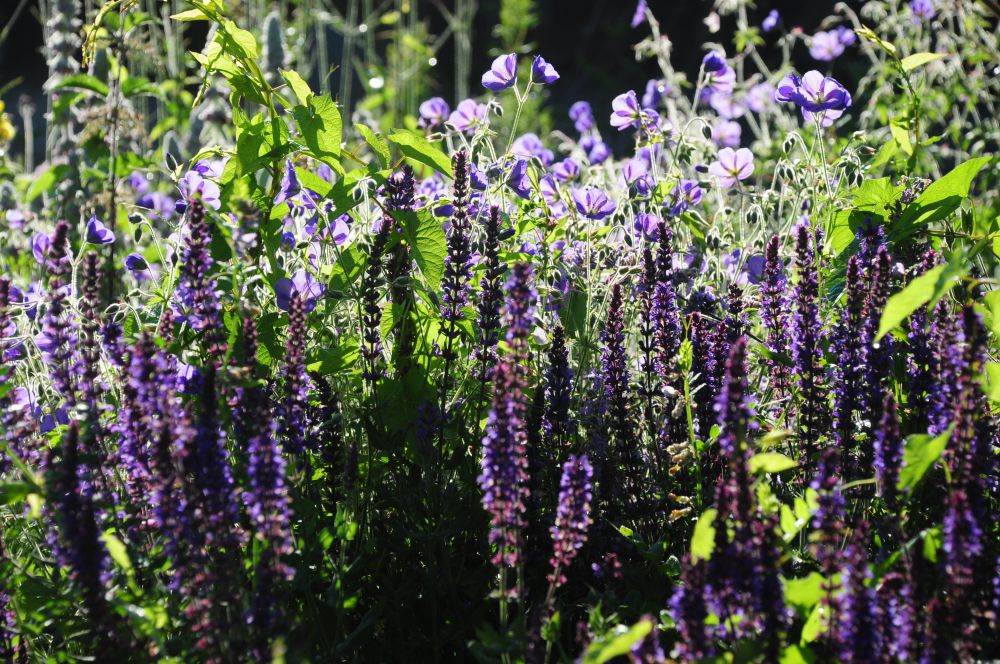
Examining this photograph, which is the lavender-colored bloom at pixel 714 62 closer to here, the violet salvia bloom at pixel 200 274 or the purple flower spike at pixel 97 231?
the purple flower spike at pixel 97 231

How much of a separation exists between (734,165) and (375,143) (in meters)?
1.26

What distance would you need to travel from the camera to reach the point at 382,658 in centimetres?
190

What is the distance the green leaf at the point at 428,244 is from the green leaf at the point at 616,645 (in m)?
1.00

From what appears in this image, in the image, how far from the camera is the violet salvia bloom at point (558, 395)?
197 centimetres

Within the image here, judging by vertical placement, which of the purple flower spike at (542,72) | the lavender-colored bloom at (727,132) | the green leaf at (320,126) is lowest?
the green leaf at (320,126)

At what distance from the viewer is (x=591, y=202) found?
8.71ft

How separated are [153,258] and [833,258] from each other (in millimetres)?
2029

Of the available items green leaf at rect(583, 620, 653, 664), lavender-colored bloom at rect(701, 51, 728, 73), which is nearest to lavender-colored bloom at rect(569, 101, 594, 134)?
lavender-colored bloom at rect(701, 51, 728, 73)

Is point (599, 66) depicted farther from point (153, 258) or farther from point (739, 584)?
point (739, 584)

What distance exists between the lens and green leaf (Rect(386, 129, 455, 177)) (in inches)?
85.1

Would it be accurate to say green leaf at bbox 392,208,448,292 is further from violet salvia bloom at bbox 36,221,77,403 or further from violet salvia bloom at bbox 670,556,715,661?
Answer: violet salvia bloom at bbox 670,556,715,661

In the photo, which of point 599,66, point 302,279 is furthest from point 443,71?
point 302,279

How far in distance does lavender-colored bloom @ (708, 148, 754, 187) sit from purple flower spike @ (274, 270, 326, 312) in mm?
1286

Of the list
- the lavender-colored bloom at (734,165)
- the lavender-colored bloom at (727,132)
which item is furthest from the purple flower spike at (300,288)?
the lavender-colored bloom at (727,132)
